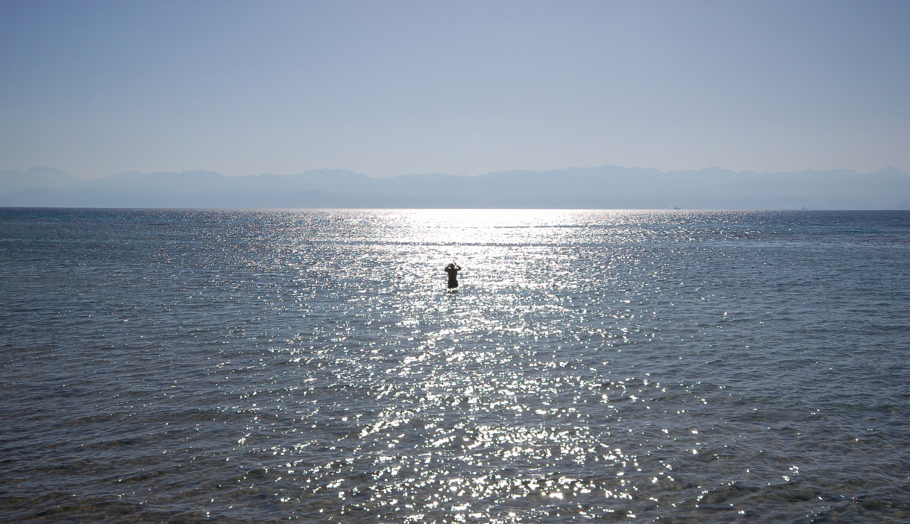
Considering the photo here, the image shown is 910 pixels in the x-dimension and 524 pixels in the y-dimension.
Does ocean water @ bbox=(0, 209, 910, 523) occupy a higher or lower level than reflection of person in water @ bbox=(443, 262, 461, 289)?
lower

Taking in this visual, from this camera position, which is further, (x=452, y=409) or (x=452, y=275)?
(x=452, y=275)

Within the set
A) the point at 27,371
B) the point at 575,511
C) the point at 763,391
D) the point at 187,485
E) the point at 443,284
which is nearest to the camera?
the point at 575,511

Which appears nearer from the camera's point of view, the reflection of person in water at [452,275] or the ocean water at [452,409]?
the ocean water at [452,409]

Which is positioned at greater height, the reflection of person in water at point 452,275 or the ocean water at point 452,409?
the reflection of person in water at point 452,275

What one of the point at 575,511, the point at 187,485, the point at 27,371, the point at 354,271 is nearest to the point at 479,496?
the point at 575,511

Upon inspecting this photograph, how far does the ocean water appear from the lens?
12703mm

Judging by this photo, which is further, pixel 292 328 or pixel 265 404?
pixel 292 328

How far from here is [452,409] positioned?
18.3 meters

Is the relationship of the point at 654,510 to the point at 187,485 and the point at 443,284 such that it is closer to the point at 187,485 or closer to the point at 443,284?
the point at 187,485

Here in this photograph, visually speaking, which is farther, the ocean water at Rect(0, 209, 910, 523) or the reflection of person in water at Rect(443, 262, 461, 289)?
the reflection of person in water at Rect(443, 262, 461, 289)

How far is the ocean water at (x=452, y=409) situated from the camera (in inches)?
500

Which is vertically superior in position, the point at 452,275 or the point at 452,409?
the point at 452,275

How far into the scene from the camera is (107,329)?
30016 millimetres

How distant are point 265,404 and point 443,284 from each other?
35.3m
